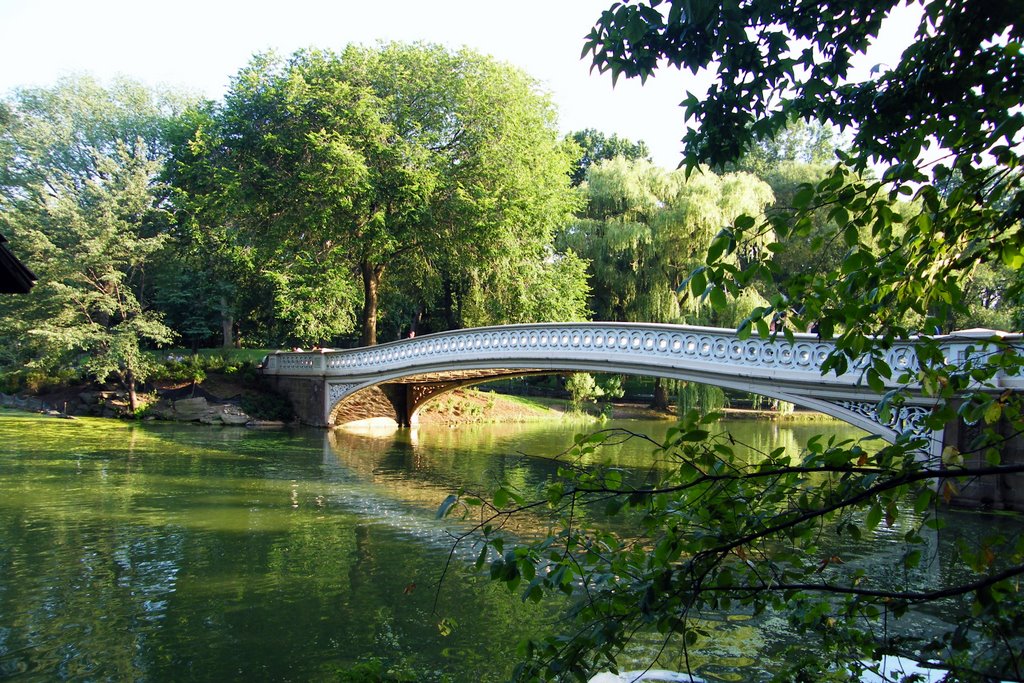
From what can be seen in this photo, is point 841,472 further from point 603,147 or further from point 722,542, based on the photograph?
point 603,147

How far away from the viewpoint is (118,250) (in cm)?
2150

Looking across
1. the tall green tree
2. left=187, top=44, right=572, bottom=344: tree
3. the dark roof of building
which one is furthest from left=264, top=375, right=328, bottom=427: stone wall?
the dark roof of building

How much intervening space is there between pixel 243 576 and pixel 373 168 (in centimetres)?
1620

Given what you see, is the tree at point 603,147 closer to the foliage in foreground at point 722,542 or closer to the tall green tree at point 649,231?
the tall green tree at point 649,231

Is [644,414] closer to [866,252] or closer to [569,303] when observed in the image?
[569,303]

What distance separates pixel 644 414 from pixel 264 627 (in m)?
21.9

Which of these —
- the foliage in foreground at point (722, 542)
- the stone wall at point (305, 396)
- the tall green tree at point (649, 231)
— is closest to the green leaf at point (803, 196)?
the foliage in foreground at point (722, 542)

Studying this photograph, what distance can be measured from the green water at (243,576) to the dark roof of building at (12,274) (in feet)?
7.66

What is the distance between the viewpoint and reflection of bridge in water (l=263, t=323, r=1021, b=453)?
10.2 meters

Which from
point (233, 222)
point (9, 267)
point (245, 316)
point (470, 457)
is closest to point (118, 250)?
point (233, 222)

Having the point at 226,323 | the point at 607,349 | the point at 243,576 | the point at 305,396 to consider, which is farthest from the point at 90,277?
the point at 243,576

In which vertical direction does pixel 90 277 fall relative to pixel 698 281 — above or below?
above

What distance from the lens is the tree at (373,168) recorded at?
21078mm

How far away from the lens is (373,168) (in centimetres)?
2180
